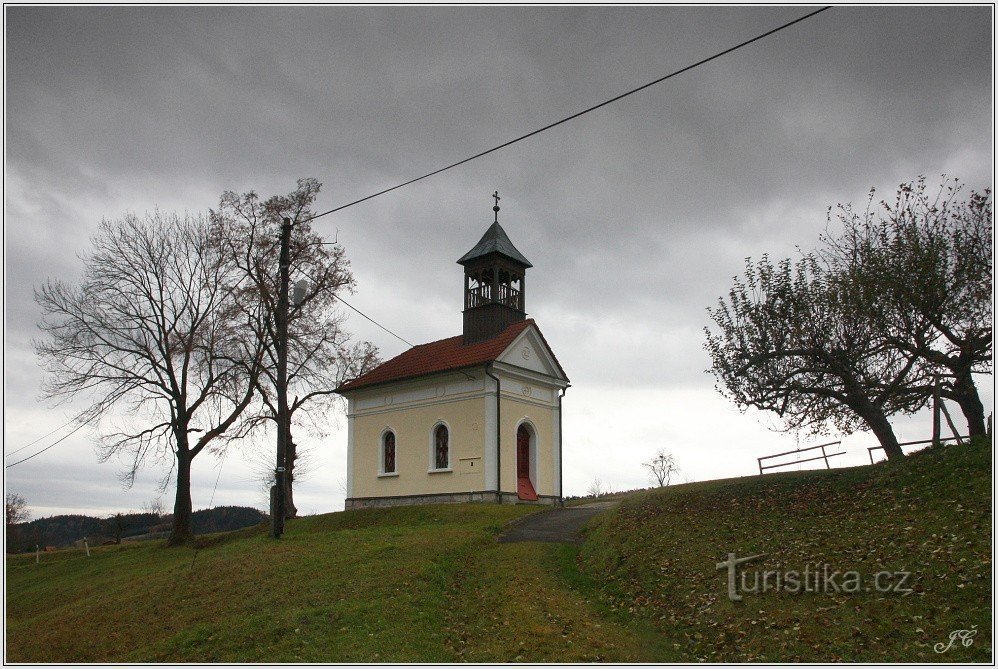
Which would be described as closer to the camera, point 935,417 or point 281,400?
point 935,417

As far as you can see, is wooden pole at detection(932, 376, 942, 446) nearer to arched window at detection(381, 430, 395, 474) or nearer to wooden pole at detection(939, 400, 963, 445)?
wooden pole at detection(939, 400, 963, 445)

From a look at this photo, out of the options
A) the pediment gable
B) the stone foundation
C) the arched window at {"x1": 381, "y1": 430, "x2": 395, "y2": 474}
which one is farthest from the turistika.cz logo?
the arched window at {"x1": 381, "y1": 430, "x2": 395, "y2": 474}

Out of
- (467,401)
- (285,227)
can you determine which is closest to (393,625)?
(285,227)

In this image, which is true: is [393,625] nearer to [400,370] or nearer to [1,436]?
[1,436]

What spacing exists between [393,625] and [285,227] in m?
13.2

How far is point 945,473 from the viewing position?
15.9 m

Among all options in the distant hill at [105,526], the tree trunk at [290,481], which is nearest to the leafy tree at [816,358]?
the tree trunk at [290,481]

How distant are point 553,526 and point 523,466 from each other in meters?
8.13

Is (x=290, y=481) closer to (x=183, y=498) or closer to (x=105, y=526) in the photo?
(x=183, y=498)

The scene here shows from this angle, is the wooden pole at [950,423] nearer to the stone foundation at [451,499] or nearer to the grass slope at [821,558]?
the grass slope at [821,558]

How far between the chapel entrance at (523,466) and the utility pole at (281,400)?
924 cm

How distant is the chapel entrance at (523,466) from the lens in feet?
93.2

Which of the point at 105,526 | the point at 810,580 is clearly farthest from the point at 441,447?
the point at 105,526

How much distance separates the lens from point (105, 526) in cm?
4344
